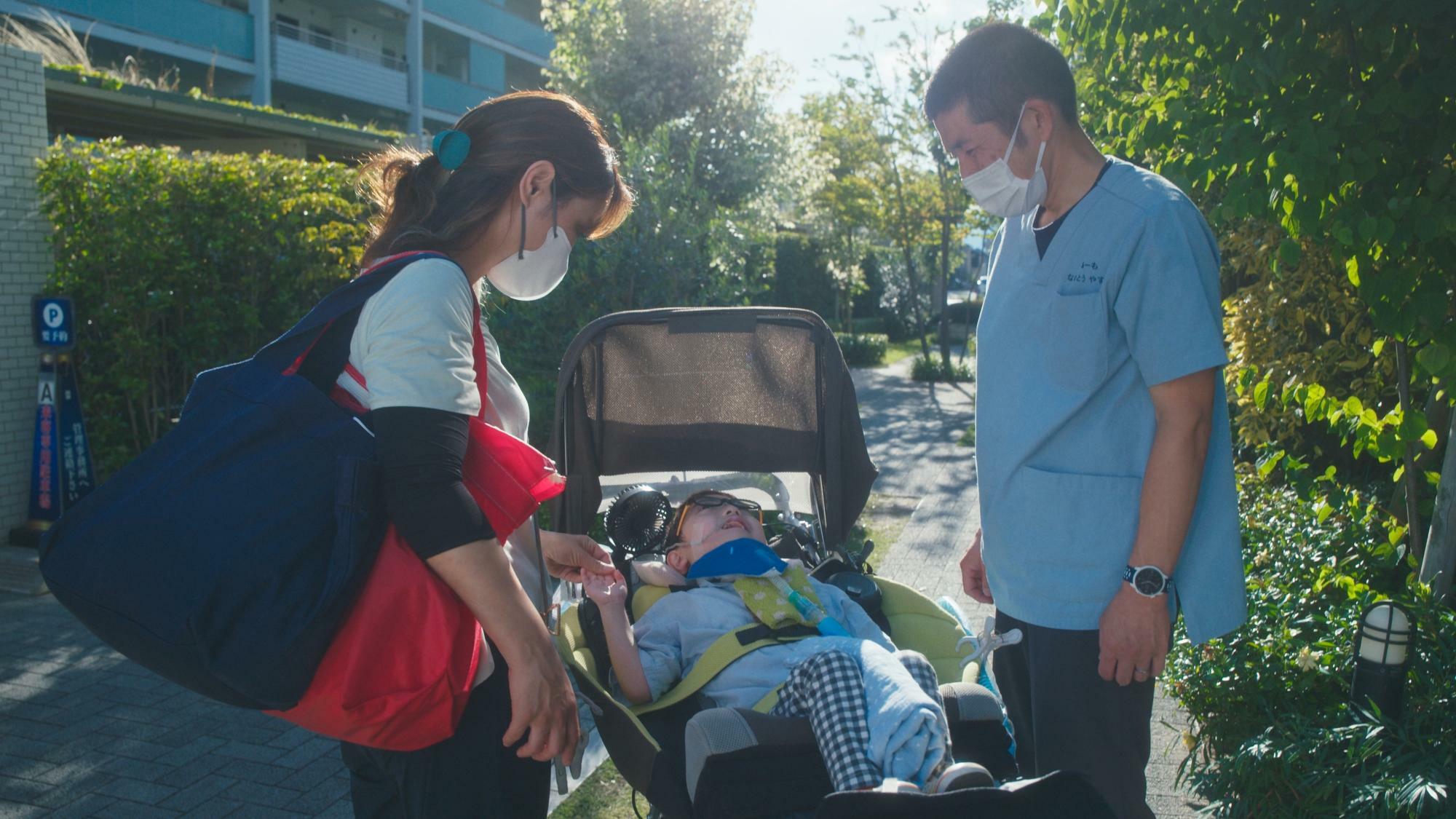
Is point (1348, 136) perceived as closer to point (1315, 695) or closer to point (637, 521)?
point (1315, 695)

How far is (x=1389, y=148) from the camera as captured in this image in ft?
11.0

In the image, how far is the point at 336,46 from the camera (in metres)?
27.7

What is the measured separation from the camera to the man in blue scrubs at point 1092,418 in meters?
2.09

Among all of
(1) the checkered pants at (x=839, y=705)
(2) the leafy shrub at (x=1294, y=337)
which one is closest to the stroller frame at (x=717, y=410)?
(1) the checkered pants at (x=839, y=705)

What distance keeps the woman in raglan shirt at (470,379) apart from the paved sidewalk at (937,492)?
2.82 meters

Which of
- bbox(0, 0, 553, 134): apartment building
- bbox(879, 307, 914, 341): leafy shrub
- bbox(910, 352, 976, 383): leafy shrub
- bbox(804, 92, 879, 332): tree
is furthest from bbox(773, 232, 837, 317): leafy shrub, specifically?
bbox(0, 0, 553, 134): apartment building

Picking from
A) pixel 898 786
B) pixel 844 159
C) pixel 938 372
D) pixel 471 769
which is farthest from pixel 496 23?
pixel 898 786

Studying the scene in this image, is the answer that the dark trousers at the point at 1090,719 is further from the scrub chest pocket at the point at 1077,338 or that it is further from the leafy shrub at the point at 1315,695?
the leafy shrub at the point at 1315,695

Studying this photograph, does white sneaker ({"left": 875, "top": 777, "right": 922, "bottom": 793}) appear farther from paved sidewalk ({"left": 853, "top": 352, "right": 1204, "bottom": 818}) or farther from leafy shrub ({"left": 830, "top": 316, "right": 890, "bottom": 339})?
leafy shrub ({"left": 830, "top": 316, "right": 890, "bottom": 339})

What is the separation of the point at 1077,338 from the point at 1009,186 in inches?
17.0

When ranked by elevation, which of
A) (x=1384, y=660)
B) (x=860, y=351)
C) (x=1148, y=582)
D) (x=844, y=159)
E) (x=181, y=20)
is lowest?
(x=1384, y=660)

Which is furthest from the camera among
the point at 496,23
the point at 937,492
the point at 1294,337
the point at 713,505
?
the point at 496,23

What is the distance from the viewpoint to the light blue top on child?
300cm

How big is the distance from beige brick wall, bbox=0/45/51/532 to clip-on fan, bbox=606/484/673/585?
545 cm
